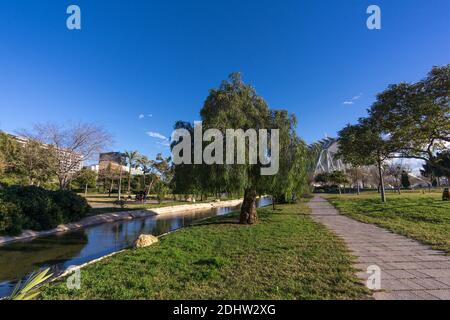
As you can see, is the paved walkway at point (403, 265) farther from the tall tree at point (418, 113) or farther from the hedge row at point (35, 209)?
the hedge row at point (35, 209)

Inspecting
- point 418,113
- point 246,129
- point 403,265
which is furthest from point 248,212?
point 418,113

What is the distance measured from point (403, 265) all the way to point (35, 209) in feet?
52.4

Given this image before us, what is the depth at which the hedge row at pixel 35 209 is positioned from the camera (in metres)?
11.4

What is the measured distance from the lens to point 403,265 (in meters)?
5.42

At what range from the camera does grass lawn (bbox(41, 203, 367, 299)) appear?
13.6 ft

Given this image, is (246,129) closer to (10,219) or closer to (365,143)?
(365,143)

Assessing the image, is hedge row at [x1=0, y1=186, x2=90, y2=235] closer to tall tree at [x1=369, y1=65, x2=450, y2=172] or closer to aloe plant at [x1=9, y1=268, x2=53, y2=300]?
aloe plant at [x1=9, y1=268, x2=53, y2=300]

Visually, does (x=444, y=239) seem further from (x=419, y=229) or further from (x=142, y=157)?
(x=142, y=157)

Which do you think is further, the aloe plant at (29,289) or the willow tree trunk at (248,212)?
the willow tree trunk at (248,212)

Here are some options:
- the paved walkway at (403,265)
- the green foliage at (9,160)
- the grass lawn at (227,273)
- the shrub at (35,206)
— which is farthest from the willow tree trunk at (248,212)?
the green foliage at (9,160)

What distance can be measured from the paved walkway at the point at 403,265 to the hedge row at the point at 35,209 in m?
14.4
